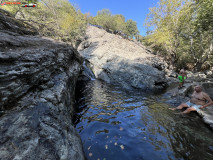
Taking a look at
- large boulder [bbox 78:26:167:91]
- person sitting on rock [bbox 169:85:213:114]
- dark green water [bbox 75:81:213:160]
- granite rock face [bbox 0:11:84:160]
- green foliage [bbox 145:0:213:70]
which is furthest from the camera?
green foliage [bbox 145:0:213:70]

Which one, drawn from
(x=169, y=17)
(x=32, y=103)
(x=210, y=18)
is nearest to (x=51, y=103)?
(x=32, y=103)

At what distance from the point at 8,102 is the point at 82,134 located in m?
2.89

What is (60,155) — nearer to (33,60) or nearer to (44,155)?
(44,155)

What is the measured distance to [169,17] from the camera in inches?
883

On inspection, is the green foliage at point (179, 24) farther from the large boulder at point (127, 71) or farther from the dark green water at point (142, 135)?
the dark green water at point (142, 135)

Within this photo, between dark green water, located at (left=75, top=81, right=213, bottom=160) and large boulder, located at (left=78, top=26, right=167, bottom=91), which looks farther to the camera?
large boulder, located at (left=78, top=26, right=167, bottom=91)

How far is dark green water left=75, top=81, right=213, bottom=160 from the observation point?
3527 millimetres

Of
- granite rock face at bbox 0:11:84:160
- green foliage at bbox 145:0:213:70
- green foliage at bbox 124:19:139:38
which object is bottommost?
granite rock face at bbox 0:11:84:160

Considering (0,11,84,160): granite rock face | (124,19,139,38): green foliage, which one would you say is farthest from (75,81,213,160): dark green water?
(124,19,139,38): green foliage

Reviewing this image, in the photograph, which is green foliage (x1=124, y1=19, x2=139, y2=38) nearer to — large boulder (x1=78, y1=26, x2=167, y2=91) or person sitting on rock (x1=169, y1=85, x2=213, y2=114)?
large boulder (x1=78, y1=26, x2=167, y2=91)

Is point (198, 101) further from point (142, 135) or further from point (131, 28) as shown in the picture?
point (131, 28)

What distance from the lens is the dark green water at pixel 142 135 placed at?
3527 mm

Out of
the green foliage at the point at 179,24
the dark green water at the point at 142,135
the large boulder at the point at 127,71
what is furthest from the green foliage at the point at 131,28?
the dark green water at the point at 142,135

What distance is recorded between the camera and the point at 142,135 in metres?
4.47
